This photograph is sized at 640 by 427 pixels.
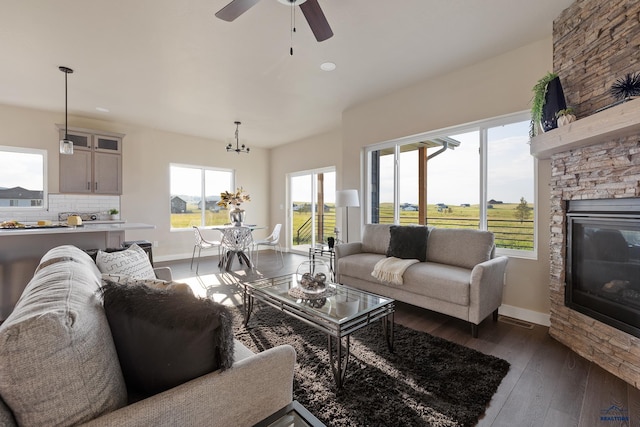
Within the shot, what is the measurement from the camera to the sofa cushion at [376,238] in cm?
382

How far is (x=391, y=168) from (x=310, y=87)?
1.71m

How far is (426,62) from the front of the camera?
10.6ft

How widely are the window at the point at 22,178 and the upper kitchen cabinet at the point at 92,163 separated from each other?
35cm

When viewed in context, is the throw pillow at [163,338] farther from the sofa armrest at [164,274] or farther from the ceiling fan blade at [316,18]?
the ceiling fan blade at [316,18]

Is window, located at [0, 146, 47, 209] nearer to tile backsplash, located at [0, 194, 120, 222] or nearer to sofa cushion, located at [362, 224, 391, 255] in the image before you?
tile backsplash, located at [0, 194, 120, 222]

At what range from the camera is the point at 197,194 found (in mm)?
6633

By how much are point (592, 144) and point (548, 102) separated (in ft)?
1.60

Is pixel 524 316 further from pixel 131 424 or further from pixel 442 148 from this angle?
pixel 131 424

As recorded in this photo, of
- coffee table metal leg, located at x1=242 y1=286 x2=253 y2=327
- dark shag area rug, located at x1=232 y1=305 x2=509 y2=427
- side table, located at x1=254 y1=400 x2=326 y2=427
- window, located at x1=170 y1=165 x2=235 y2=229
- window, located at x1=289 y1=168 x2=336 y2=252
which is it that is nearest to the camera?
side table, located at x1=254 y1=400 x2=326 y2=427

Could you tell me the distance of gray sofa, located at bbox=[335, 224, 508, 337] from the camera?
2.49 meters

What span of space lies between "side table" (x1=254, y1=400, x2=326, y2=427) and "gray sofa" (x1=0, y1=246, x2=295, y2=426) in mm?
22

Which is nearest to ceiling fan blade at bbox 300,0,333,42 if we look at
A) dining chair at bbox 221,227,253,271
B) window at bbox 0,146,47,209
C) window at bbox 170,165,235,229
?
dining chair at bbox 221,227,253,271

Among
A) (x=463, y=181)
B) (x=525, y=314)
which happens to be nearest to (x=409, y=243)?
(x=463, y=181)

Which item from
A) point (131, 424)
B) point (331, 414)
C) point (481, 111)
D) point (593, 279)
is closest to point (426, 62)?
point (481, 111)
